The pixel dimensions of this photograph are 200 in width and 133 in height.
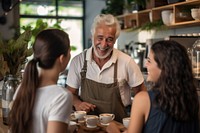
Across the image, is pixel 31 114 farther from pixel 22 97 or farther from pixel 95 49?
pixel 95 49

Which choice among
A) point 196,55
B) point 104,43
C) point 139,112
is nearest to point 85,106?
point 104,43

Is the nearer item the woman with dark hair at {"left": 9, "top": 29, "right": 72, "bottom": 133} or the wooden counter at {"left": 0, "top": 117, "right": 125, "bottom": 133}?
the woman with dark hair at {"left": 9, "top": 29, "right": 72, "bottom": 133}

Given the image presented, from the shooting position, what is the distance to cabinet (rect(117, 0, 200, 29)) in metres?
3.70

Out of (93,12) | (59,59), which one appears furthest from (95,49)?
(93,12)

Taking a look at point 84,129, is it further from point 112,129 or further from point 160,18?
point 160,18

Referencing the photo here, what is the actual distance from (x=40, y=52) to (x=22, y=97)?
207 millimetres

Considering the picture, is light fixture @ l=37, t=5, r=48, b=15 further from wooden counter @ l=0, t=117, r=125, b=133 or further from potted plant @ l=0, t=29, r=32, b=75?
wooden counter @ l=0, t=117, r=125, b=133

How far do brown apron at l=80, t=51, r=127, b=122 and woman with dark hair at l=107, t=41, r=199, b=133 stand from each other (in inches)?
32.7

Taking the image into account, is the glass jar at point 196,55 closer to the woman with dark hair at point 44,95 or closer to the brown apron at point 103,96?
the brown apron at point 103,96

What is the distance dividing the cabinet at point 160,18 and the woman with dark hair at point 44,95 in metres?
2.52

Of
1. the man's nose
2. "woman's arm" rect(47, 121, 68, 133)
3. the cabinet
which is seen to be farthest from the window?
"woman's arm" rect(47, 121, 68, 133)

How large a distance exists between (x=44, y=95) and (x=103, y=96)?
1010mm

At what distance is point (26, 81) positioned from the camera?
1319 mm

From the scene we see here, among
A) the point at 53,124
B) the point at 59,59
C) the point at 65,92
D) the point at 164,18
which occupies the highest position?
the point at 164,18
